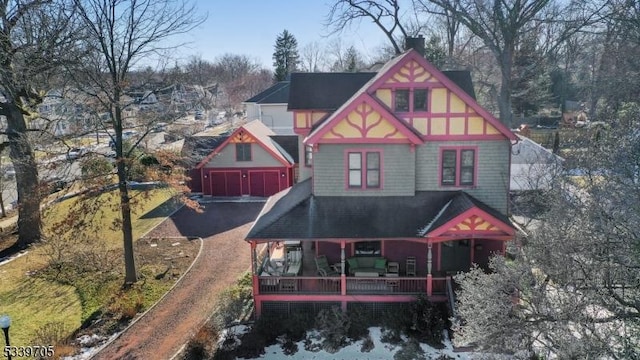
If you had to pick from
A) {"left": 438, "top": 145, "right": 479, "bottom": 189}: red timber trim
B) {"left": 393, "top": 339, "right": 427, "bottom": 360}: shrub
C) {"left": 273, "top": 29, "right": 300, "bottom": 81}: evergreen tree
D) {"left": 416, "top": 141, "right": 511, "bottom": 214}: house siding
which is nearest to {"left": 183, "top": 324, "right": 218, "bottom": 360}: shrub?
{"left": 393, "top": 339, "right": 427, "bottom": 360}: shrub

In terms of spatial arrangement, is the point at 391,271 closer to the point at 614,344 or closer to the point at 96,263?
the point at 614,344

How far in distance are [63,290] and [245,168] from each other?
621 inches

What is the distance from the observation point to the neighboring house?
50.4 feet

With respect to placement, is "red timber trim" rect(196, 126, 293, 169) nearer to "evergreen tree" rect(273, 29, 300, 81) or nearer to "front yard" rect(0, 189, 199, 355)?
"front yard" rect(0, 189, 199, 355)

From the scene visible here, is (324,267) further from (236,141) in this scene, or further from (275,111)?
(275,111)

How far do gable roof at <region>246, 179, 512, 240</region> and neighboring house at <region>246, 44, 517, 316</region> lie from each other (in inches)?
1.4

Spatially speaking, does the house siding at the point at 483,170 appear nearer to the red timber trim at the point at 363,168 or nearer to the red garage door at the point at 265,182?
the red timber trim at the point at 363,168

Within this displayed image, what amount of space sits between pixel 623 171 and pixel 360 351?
8402 mm

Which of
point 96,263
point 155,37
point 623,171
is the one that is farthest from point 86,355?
point 623,171

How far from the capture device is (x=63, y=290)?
17875 mm

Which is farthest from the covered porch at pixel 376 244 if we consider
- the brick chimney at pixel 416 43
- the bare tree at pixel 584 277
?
the brick chimney at pixel 416 43

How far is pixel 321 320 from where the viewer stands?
14773 millimetres

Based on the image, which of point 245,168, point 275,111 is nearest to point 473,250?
point 245,168

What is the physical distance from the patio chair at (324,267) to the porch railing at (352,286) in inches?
24.8
